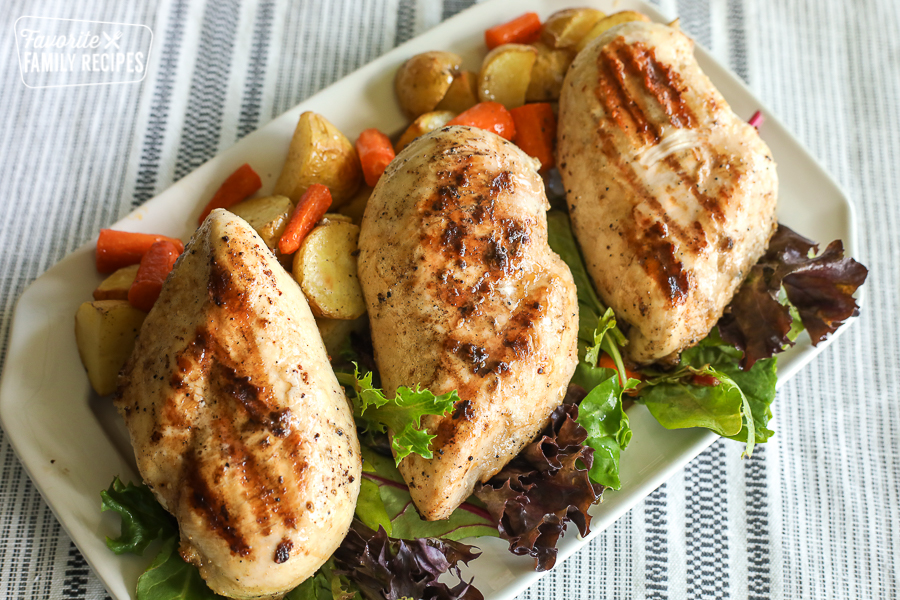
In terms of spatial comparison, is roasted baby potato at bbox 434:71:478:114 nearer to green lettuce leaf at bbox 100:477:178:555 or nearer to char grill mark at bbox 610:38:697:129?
char grill mark at bbox 610:38:697:129

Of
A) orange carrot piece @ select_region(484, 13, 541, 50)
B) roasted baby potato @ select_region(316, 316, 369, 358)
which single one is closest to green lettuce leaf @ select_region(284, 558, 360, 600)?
roasted baby potato @ select_region(316, 316, 369, 358)

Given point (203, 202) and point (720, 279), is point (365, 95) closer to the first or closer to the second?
point (203, 202)

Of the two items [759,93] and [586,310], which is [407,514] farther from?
[759,93]

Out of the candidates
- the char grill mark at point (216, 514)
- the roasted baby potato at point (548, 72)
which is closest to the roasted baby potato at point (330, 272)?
the char grill mark at point (216, 514)

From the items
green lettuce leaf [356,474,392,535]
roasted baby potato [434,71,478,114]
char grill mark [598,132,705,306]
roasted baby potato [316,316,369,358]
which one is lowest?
green lettuce leaf [356,474,392,535]

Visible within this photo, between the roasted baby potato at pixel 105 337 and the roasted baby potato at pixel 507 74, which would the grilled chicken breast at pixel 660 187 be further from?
the roasted baby potato at pixel 105 337

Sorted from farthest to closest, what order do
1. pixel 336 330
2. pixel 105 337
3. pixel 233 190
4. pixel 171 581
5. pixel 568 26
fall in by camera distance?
1. pixel 568 26
2. pixel 233 190
3. pixel 336 330
4. pixel 105 337
5. pixel 171 581

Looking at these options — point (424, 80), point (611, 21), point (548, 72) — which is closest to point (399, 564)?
point (424, 80)
